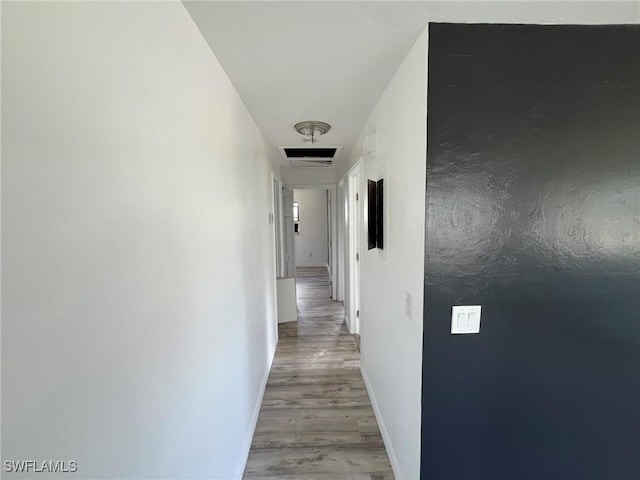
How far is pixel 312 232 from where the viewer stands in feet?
26.6

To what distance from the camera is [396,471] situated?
1.61 meters

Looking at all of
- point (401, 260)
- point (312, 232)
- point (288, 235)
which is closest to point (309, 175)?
point (288, 235)

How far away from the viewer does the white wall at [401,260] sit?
1.25m

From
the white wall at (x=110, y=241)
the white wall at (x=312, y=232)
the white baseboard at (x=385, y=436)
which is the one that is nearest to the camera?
the white wall at (x=110, y=241)

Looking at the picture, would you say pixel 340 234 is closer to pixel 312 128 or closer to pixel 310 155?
pixel 310 155

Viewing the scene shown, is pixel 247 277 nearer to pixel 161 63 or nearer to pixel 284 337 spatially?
pixel 161 63

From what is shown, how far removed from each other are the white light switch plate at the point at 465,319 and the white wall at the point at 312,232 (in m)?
6.94

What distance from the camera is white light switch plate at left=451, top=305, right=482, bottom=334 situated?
1.20 m

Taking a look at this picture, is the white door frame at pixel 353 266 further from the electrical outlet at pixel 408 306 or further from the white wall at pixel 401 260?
the electrical outlet at pixel 408 306

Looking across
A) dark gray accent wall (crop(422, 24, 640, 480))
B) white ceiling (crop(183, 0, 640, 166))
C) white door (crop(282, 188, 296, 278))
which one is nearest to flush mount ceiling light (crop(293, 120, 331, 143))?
white ceiling (crop(183, 0, 640, 166))

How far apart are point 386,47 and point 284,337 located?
3157 millimetres

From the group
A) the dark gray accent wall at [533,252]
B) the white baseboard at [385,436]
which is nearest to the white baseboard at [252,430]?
the white baseboard at [385,436]

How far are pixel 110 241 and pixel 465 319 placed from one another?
1.30 meters

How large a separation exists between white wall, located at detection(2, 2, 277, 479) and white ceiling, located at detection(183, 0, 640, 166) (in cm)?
17
